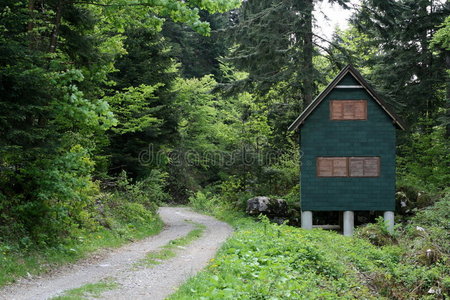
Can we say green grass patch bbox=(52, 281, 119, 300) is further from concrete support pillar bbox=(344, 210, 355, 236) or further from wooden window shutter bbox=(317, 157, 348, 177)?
concrete support pillar bbox=(344, 210, 355, 236)

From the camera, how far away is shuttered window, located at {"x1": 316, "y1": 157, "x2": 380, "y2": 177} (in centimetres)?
2059

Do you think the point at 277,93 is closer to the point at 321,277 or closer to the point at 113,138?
the point at 113,138

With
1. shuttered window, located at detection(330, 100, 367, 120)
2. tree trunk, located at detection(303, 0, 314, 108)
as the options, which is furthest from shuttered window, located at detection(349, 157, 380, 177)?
tree trunk, located at detection(303, 0, 314, 108)

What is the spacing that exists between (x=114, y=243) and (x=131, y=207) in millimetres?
4432

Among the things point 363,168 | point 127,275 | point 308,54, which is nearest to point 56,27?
point 127,275

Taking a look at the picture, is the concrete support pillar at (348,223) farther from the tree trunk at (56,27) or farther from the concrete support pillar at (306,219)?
the tree trunk at (56,27)

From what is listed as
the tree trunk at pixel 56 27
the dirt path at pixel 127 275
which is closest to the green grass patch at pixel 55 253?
the dirt path at pixel 127 275

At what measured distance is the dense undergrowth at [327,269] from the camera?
284 inches

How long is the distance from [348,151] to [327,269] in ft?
36.9

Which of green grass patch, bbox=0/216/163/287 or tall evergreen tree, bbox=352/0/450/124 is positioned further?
tall evergreen tree, bbox=352/0/450/124

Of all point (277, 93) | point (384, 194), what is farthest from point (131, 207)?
point (277, 93)

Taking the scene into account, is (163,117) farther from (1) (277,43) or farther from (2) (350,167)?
(2) (350,167)

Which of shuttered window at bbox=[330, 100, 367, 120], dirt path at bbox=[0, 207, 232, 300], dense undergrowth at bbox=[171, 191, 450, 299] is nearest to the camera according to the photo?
dense undergrowth at bbox=[171, 191, 450, 299]

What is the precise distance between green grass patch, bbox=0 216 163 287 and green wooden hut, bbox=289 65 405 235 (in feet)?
30.0
